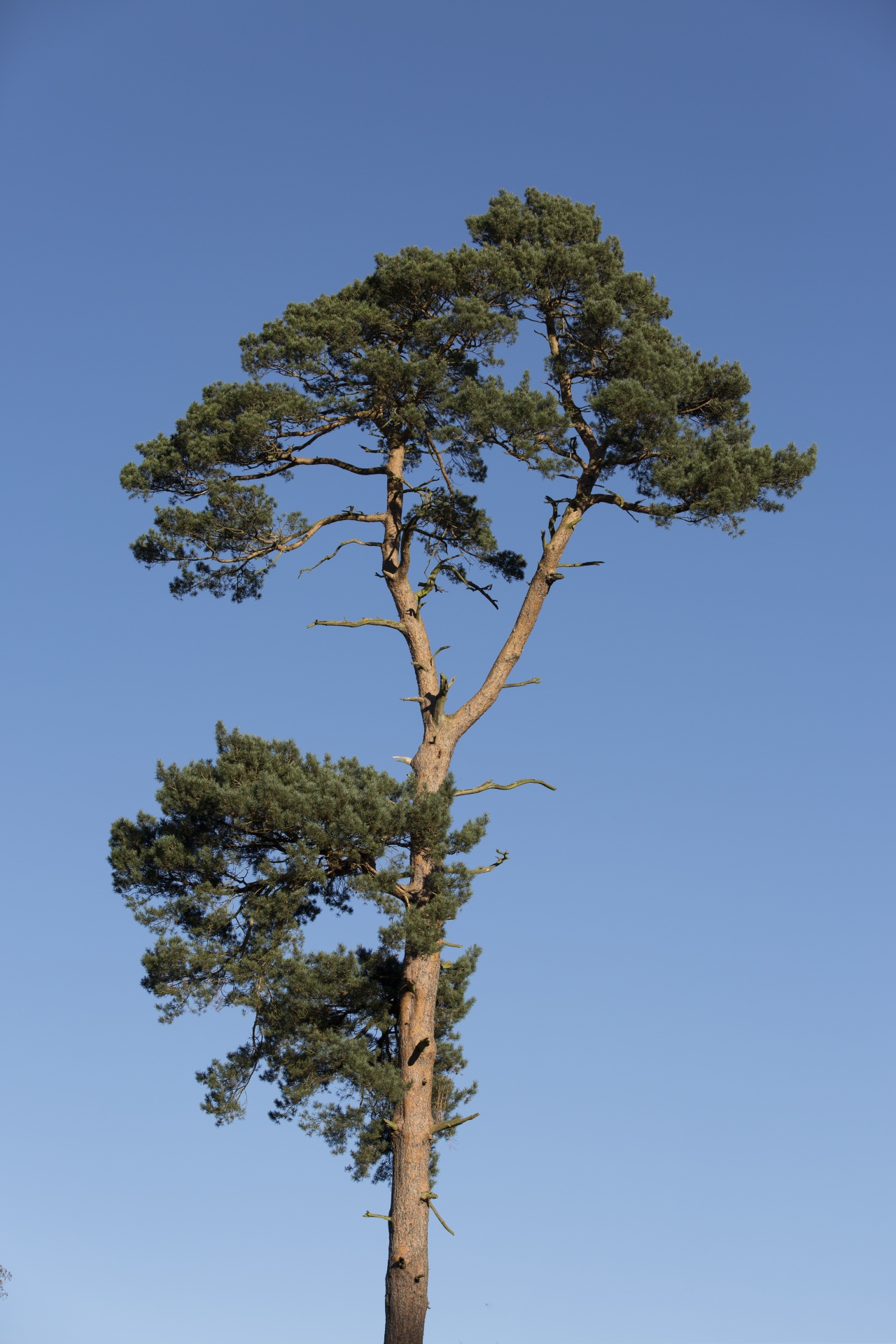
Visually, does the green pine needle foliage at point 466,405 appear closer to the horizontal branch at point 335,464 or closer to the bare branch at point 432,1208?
the horizontal branch at point 335,464

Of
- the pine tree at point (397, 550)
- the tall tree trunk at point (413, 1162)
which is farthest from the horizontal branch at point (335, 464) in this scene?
the tall tree trunk at point (413, 1162)

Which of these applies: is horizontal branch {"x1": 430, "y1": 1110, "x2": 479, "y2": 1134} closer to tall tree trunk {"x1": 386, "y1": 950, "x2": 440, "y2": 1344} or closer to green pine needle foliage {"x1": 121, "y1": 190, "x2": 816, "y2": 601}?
tall tree trunk {"x1": 386, "y1": 950, "x2": 440, "y2": 1344}

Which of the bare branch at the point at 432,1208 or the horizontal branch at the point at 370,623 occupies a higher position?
the horizontal branch at the point at 370,623

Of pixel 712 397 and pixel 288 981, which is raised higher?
pixel 712 397

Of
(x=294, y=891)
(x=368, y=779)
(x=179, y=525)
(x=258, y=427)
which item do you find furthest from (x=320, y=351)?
(x=294, y=891)

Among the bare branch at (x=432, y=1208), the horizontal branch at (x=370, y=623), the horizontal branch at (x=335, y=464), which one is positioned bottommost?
the bare branch at (x=432, y=1208)

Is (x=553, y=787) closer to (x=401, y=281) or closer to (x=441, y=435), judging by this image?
(x=441, y=435)

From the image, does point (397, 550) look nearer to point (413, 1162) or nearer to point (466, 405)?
point (466, 405)

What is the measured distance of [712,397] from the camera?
13.9 m

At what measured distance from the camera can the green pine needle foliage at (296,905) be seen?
11.3 metres

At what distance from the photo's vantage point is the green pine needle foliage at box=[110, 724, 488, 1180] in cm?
1131

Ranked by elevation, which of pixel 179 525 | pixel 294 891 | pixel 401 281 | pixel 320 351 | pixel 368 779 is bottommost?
pixel 294 891

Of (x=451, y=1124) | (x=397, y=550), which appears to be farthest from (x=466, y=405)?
(x=451, y=1124)

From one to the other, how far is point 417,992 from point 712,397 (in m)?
7.51
